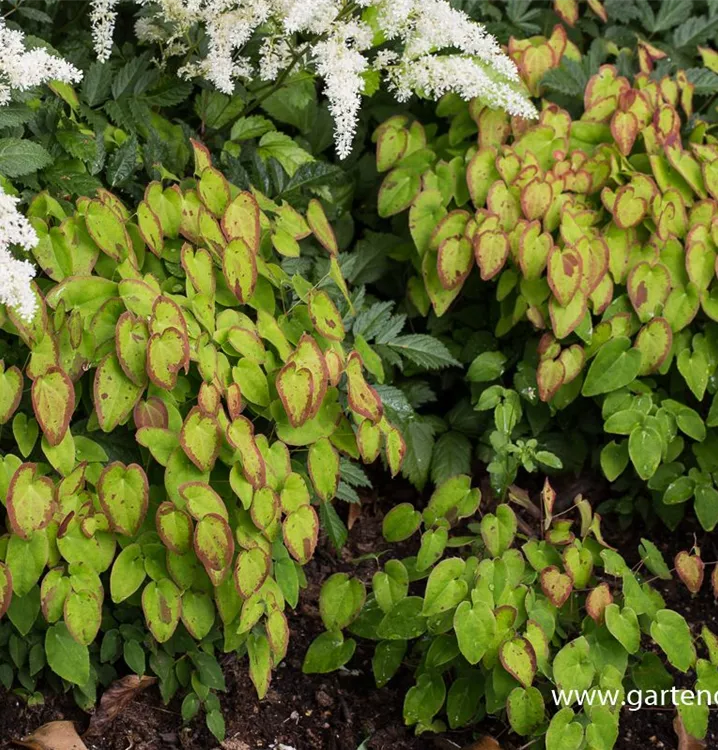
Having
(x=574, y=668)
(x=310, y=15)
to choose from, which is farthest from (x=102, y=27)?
(x=574, y=668)

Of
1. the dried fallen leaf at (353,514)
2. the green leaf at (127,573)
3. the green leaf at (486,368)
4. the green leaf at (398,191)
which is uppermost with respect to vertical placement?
the green leaf at (398,191)

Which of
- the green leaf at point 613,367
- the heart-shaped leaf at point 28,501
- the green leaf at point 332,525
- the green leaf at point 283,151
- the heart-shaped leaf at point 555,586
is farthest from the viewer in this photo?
the green leaf at point 283,151

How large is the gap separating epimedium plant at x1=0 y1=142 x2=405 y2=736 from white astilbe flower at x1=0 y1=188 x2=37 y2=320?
0.13 metres

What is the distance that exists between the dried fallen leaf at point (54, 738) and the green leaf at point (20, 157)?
1.02 metres

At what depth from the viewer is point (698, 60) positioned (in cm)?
308

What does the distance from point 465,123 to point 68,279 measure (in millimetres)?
1205

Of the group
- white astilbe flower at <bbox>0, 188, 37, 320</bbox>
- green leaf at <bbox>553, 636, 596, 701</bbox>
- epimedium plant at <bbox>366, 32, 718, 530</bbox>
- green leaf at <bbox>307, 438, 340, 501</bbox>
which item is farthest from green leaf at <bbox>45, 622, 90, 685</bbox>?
epimedium plant at <bbox>366, 32, 718, 530</bbox>

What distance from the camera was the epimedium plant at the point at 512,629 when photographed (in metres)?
1.95

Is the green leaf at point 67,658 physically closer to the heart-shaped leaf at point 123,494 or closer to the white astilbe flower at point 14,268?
the heart-shaped leaf at point 123,494

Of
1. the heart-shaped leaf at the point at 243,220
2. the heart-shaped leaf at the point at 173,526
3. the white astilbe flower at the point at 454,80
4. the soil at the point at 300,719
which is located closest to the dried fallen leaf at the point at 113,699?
the soil at the point at 300,719

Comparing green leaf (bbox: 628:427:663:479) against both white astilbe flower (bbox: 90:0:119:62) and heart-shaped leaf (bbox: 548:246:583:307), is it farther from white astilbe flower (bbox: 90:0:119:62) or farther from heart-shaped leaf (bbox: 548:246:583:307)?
white astilbe flower (bbox: 90:0:119:62)

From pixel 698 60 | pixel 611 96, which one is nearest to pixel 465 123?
pixel 611 96

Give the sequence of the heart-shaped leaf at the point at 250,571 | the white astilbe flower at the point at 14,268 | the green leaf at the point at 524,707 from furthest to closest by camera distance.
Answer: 1. the green leaf at the point at 524,707
2. the heart-shaped leaf at the point at 250,571
3. the white astilbe flower at the point at 14,268

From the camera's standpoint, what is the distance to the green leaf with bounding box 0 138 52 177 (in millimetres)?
1979
